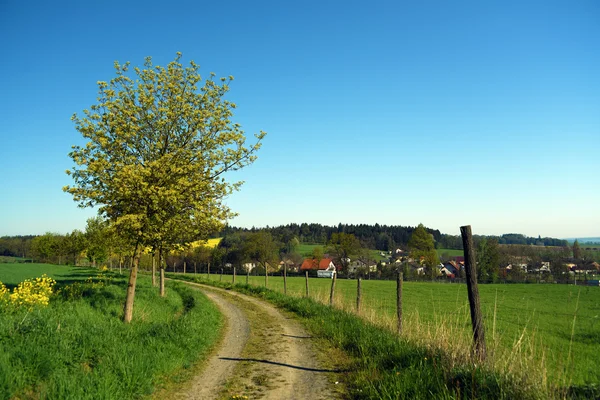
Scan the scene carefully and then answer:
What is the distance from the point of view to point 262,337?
12156mm

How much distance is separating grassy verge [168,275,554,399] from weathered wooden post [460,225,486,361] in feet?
1.97

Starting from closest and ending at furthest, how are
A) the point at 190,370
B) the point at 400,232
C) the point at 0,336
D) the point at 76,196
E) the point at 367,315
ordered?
the point at 0,336
the point at 190,370
the point at 76,196
the point at 367,315
the point at 400,232

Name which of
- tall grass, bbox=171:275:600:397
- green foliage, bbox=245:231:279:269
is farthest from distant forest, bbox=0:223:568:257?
tall grass, bbox=171:275:600:397

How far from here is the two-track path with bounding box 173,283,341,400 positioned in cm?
690

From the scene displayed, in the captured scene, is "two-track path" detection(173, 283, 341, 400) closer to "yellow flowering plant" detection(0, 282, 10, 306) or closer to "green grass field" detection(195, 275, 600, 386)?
"green grass field" detection(195, 275, 600, 386)

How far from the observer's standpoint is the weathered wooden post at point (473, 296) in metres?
7.09

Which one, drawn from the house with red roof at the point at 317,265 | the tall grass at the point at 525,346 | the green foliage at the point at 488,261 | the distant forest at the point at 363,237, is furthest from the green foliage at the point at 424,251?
the tall grass at the point at 525,346

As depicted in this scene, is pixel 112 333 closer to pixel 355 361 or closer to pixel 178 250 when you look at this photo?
pixel 178 250

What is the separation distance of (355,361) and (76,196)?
32.1ft

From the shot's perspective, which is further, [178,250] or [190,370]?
[178,250]

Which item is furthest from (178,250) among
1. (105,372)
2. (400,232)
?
(400,232)

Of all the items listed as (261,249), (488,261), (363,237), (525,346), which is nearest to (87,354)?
(525,346)

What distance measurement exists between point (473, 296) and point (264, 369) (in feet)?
16.0

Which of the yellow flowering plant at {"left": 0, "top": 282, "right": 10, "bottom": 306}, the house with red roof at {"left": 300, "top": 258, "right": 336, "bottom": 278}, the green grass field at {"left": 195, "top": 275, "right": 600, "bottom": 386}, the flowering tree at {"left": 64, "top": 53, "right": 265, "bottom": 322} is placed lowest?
the house with red roof at {"left": 300, "top": 258, "right": 336, "bottom": 278}
